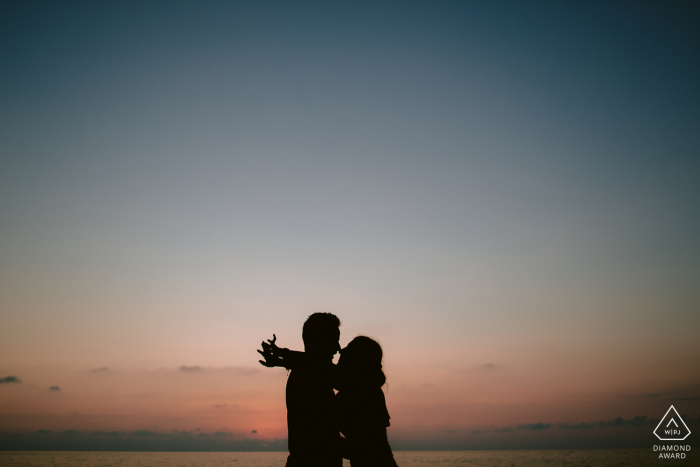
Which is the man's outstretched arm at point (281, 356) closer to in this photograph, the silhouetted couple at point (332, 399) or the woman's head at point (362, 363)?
the silhouetted couple at point (332, 399)

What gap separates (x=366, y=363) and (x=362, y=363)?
0.13ft

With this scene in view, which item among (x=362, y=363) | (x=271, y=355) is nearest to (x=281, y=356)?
(x=271, y=355)

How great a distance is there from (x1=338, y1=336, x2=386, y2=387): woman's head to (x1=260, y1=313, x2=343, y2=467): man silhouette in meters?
0.22

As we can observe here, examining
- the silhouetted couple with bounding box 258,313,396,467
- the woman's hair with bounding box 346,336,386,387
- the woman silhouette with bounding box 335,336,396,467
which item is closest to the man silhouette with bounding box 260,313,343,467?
the silhouetted couple with bounding box 258,313,396,467

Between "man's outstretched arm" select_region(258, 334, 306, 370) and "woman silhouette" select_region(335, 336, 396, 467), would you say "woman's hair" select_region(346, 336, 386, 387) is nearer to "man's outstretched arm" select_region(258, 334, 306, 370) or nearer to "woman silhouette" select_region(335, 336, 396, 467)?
"woman silhouette" select_region(335, 336, 396, 467)

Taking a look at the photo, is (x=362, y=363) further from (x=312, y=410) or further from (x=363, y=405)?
(x=312, y=410)

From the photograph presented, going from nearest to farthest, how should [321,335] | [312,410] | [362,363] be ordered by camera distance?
[312,410] → [321,335] → [362,363]

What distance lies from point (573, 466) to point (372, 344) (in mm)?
124823

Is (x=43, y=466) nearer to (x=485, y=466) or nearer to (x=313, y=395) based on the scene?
(x=485, y=466)


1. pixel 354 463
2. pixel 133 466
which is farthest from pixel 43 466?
pixel 354 463

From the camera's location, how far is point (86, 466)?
109 metres

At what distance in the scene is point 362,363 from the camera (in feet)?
14.4

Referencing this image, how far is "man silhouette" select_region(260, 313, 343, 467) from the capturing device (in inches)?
156

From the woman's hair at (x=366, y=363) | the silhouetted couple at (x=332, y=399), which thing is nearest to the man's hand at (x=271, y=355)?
the silhouetted couple at (x=332, y=399)
